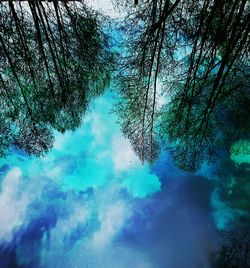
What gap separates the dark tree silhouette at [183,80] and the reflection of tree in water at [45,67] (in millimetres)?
431

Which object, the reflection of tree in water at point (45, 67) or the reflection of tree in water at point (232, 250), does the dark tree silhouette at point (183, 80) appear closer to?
the reflection of tree in water at point (45, 67)

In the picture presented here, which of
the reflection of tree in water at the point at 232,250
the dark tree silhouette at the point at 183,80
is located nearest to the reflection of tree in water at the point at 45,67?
the dark tree silhouette at the point at 183,80

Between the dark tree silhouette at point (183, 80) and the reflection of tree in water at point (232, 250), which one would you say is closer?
the dark tree silhouette at point (183, 80)

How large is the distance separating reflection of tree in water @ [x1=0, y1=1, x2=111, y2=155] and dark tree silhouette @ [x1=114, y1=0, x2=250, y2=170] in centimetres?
43

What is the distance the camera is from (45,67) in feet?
11.0

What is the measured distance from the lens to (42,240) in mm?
5820

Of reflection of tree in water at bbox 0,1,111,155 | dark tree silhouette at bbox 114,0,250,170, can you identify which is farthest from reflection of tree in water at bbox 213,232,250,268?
reflection of tree in water at bbox 0,1,111,155

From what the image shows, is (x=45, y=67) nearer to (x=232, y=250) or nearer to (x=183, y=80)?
(x=183, y=80)

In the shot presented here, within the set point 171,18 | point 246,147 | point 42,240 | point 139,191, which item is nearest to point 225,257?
point 139,191

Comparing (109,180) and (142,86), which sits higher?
(142,86)

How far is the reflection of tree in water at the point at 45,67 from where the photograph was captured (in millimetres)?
3064

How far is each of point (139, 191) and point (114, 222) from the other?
0.87 metres

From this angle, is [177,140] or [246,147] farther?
[246,147]

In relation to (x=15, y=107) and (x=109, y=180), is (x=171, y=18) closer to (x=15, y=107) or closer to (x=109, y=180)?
(x=15, y=107)
